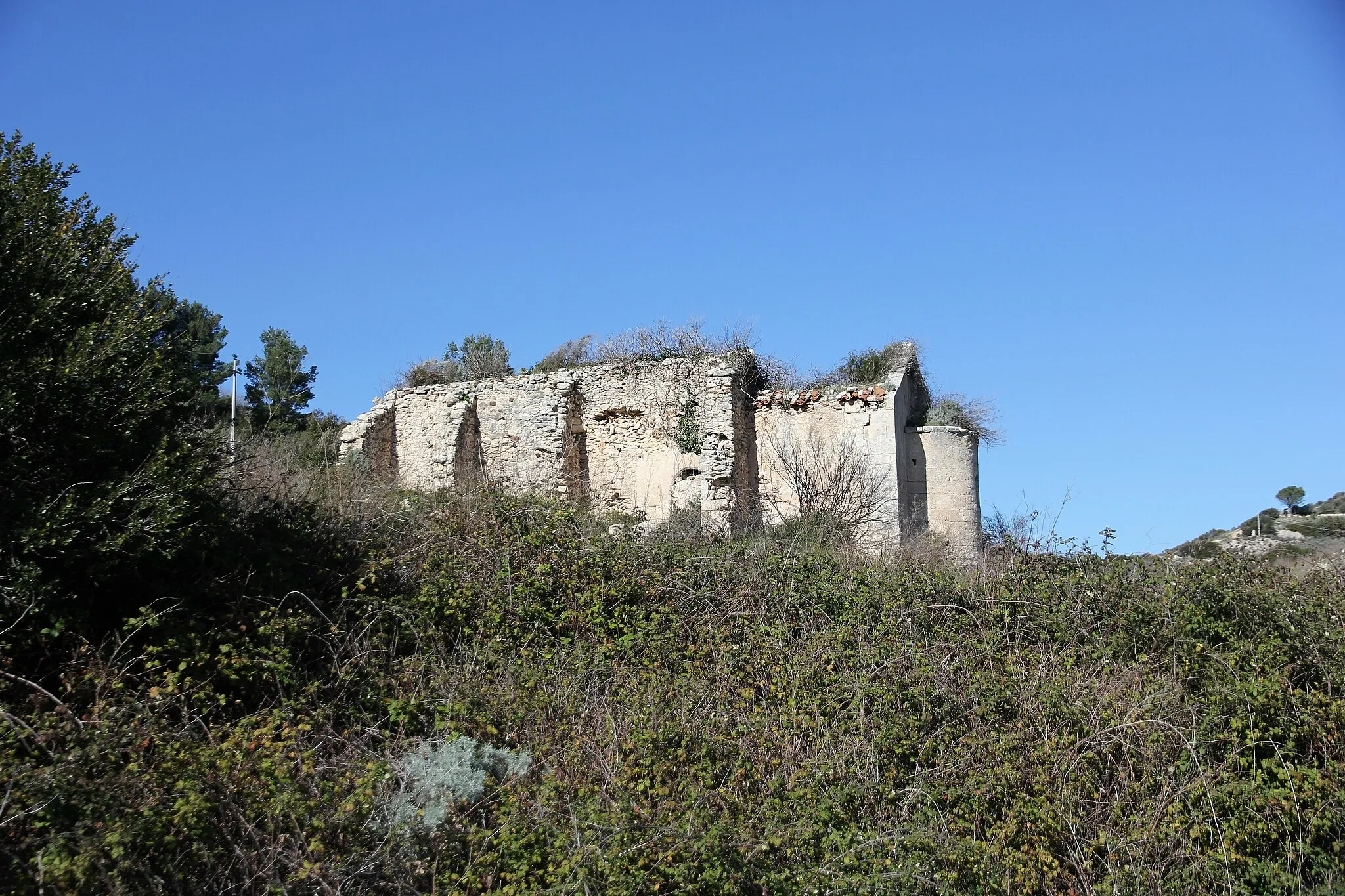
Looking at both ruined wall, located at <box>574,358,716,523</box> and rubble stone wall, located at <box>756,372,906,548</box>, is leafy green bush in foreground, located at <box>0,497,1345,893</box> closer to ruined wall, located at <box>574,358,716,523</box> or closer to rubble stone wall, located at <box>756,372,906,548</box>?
rubble stone wall, located at <box>756,372,906,548</box>

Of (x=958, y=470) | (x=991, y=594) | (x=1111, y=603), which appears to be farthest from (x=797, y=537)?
(x=958, y=470)

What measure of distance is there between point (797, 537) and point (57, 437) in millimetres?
7661

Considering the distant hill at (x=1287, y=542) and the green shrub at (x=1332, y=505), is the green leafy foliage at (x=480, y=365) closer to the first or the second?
the distant hill at (x=1287, y=542)

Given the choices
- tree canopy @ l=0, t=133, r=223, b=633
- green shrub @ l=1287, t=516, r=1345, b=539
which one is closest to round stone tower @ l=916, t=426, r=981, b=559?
green shrub @ l=1287, t=516, r=1345, b=539

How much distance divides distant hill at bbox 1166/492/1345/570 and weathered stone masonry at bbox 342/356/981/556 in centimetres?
422

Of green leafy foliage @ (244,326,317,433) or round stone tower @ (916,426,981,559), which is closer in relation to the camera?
round stone tower @ (916,426,981,559)

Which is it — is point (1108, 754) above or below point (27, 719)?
below

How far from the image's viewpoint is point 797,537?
1162 cm

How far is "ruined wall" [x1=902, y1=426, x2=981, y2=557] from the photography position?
53.8 feet

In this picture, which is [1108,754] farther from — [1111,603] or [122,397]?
[122,397]

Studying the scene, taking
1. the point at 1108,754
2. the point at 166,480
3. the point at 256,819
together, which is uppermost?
the point at 166,480

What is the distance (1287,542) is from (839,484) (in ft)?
19.9

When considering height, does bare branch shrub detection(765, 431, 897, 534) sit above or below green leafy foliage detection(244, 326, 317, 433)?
below

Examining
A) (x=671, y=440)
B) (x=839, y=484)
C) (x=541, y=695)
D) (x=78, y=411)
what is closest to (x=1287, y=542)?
(x=839, y=484)
